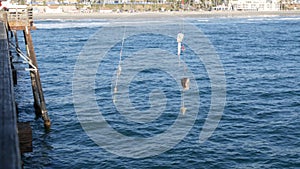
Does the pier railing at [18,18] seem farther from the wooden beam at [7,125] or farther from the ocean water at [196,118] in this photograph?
the wooden beam at [7,125]

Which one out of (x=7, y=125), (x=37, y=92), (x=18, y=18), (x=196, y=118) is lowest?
(x=196, y=118)

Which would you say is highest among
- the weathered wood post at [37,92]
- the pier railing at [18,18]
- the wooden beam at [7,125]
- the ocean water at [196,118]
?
the pier railing at [18,18]

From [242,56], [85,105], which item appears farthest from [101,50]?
[85,105]

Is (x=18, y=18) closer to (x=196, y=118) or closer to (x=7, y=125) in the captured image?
(x=196, y=118)

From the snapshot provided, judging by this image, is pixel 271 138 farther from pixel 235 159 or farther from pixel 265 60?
pixel 265 60

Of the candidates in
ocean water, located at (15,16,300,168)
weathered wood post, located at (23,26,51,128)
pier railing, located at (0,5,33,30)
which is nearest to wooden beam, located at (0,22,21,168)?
ocean water, located at (15,16,300,168)

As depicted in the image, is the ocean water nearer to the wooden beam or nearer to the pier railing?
the wooden beam

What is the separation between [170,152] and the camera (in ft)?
74.9

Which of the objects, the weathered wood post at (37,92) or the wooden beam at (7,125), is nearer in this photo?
the wooden beam at (7,125)

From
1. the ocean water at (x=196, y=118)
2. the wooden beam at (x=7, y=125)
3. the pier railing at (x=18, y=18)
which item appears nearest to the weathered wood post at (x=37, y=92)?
the ocean water at (x=196, y=118)

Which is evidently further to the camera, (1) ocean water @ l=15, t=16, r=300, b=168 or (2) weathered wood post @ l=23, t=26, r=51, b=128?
(2) weathered wood post @ l=23, t=26, r=51, b=128

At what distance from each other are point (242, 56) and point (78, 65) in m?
23.9

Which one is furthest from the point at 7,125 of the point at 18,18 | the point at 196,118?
the point at 18,18

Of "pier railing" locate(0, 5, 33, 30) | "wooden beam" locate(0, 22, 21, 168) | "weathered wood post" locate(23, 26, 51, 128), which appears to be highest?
"pier railing" locate(0, 5, 33, 30)
